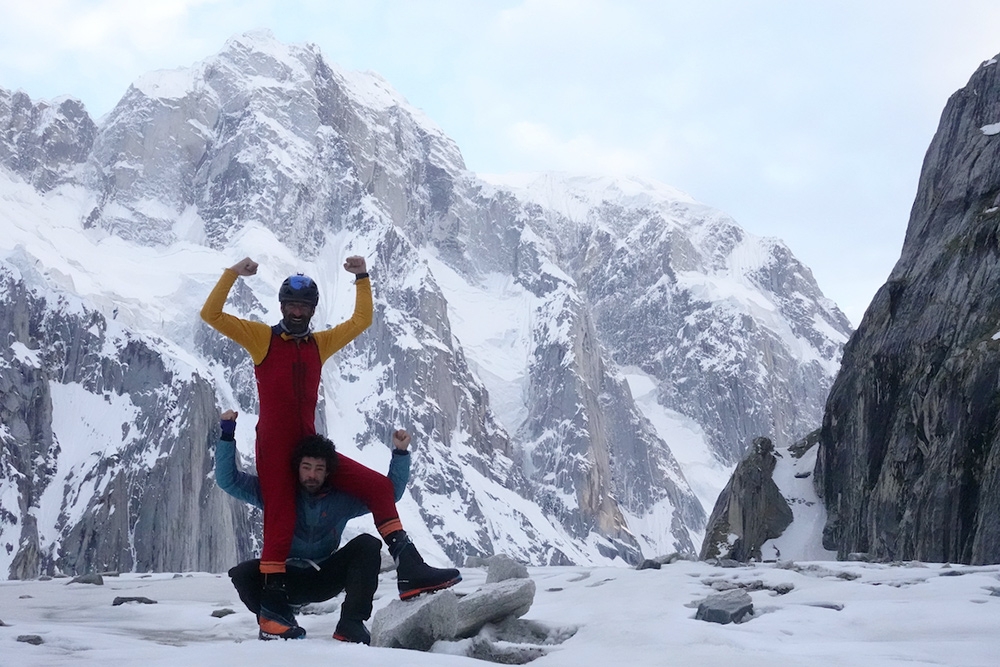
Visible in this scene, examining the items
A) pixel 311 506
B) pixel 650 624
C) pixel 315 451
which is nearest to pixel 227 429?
pixel 315 451

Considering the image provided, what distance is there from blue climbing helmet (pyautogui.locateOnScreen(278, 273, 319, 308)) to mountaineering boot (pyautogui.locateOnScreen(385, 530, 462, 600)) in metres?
2.02

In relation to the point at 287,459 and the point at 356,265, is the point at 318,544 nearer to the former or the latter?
the point at 287,459

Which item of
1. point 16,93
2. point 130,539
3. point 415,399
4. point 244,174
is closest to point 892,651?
point 130,539

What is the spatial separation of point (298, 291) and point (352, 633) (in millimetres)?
2690

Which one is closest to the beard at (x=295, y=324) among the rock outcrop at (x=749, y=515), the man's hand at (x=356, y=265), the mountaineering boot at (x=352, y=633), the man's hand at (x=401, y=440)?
the man's hand at (x=356, y=265)

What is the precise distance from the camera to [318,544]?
7266 millimetres

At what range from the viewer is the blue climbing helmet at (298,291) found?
24.5ft

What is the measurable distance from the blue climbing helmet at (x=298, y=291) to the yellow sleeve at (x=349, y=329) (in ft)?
1.02

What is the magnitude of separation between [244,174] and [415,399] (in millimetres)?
60570

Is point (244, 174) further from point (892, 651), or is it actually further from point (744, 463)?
point (892, 651)

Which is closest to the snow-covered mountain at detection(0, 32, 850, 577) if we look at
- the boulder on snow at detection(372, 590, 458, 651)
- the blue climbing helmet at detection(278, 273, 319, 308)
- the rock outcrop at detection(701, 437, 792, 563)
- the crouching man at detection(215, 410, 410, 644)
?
the rock outcrop at detection(701, 437, 792, 563)

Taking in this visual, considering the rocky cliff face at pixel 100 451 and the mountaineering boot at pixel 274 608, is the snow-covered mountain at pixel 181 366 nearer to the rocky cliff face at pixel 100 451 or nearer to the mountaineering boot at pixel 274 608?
the rocky cliff face at pixel 100 451

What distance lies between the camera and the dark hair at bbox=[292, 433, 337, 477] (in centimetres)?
709

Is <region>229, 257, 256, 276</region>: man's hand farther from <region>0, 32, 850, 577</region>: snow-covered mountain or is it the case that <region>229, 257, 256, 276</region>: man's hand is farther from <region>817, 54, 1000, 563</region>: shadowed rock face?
<region>0, 32, 850, 577</region>: snow-covered mountain
